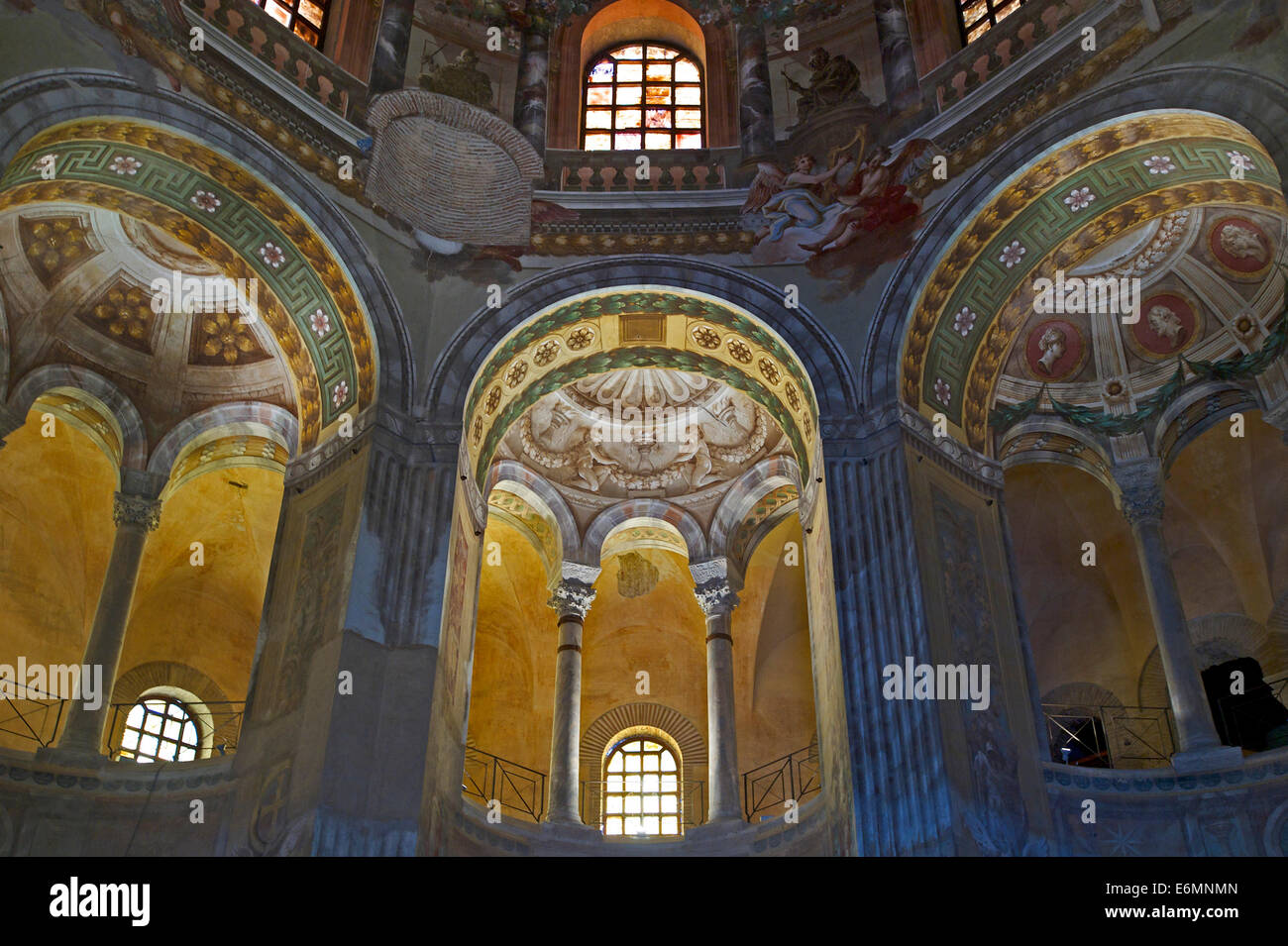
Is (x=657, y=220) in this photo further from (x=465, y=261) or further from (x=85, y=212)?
(x=85, y=212)

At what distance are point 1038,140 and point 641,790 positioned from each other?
10.2 metres

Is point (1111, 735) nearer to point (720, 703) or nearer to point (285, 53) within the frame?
point (720, 703)

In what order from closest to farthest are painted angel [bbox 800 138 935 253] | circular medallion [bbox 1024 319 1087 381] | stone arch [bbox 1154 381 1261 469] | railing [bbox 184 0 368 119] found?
railing [bbox 184 0 368 119] → painted angel [bbox 800 138 935 253] → stone arch [bbox 1154 381 1261 469] → circular medallion [bbox 1024 319 1087 381]

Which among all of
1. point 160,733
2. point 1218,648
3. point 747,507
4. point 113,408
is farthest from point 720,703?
point 113,408

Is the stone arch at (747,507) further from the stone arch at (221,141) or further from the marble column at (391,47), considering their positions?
the marble column at (391,47)

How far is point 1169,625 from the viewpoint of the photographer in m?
14.5

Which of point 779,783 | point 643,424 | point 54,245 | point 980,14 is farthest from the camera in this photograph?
point 643,424

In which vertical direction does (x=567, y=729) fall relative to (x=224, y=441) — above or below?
below

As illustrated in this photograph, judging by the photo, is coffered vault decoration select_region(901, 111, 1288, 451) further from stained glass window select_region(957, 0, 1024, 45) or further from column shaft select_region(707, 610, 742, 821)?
column shaft select_region(707, 610, 742, 821)

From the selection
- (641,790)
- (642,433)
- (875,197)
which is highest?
(875,197)

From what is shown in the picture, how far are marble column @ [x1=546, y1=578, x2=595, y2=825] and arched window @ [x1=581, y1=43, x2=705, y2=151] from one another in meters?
6.06

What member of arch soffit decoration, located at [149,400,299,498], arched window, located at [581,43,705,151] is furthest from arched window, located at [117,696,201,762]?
arched window, located at [581,43,705,151]

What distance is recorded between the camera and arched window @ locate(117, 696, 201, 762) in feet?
56.7

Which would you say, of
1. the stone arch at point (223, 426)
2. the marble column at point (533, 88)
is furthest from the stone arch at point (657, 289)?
the stone arch at point (223, 426)
